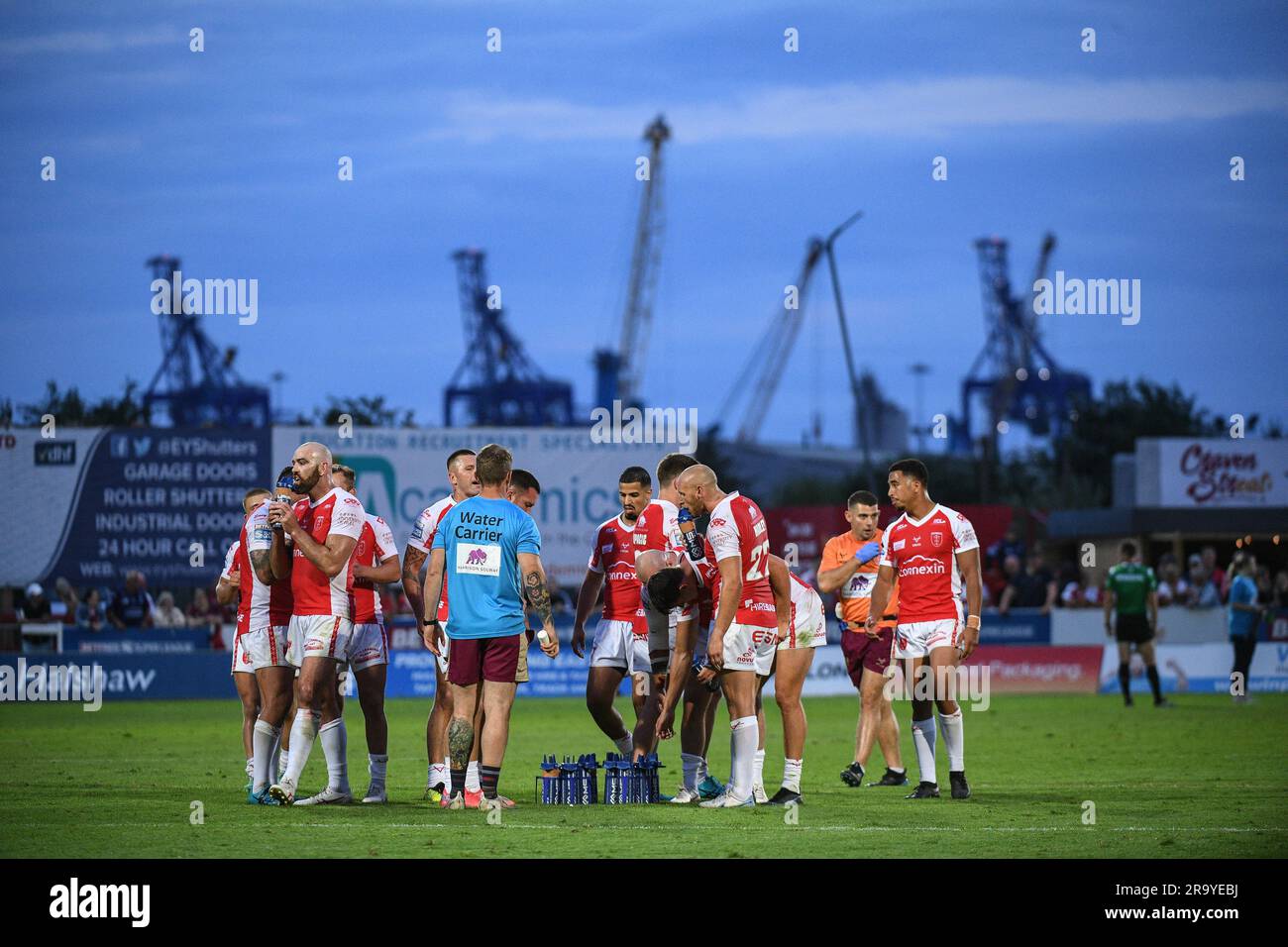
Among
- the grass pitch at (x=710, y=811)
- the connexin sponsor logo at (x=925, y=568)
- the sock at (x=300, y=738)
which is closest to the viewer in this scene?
the grass pitch at (x=710, y=811)

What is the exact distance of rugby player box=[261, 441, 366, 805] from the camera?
12.5 metres

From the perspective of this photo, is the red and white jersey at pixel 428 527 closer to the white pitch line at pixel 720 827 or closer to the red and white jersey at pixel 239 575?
the red and white jersey at pixel 239 575

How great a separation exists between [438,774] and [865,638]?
4.40m

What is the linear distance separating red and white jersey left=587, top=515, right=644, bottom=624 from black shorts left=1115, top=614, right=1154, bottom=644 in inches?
585

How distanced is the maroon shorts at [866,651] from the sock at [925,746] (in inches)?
37.8

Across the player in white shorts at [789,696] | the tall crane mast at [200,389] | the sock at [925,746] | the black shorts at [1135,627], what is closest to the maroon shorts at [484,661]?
the player in white shorts at [789,696]

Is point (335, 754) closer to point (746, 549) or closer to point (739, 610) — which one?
point (739, 610)

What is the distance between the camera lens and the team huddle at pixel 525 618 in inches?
492

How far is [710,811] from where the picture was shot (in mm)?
12562

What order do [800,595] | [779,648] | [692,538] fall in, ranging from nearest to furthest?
1. [692,538]
2. [779,648]
3. [800,595]

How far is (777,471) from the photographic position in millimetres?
122188

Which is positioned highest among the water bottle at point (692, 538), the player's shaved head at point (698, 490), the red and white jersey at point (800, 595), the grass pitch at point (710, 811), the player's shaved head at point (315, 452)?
the player's shaved head at point (315, 452)
